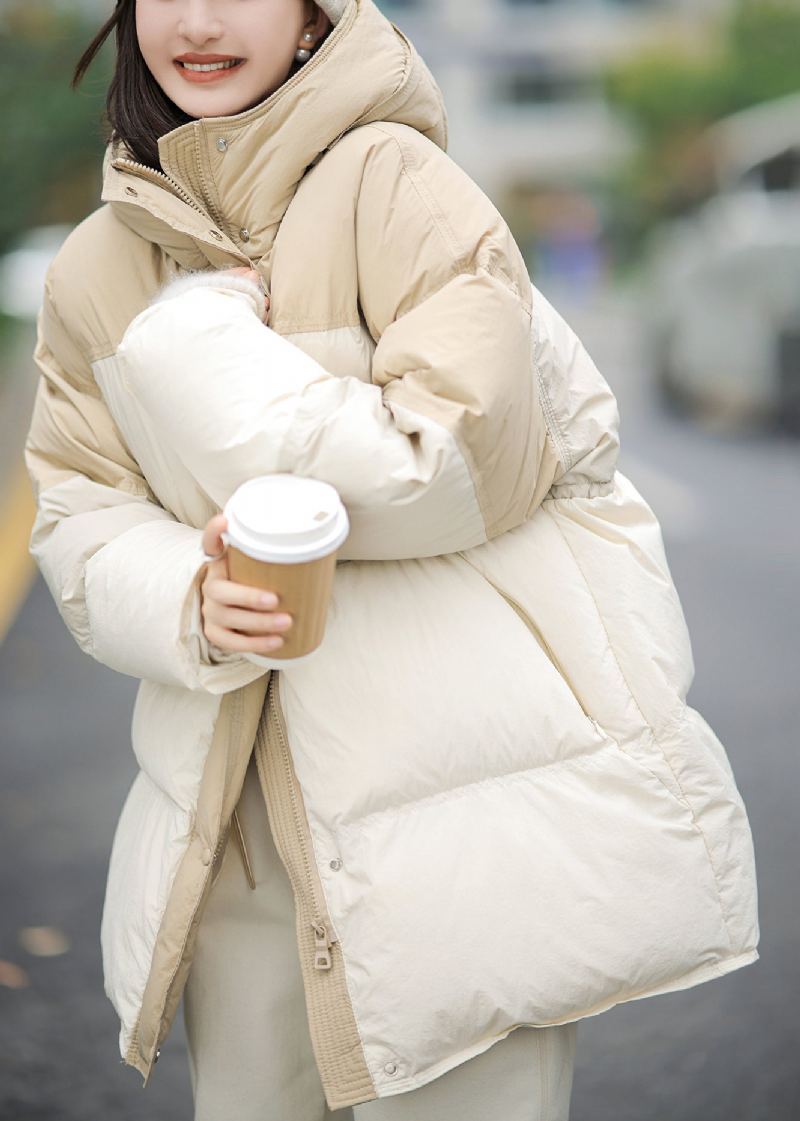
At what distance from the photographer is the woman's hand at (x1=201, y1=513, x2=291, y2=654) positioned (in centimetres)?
171

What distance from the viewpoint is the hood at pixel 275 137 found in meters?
1.92

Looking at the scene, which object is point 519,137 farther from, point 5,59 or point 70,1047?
point 70,1047

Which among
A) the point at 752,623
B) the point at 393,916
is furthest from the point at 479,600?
the point at 752,623

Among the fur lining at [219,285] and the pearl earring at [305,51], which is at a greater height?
the pearl earring at [305,51]

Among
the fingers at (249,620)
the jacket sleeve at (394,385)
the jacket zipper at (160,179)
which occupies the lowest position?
the fingers at (249,620)

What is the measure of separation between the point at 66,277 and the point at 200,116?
0.29 m

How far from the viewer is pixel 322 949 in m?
1.92

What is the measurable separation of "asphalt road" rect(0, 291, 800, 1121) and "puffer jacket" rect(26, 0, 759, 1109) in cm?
140

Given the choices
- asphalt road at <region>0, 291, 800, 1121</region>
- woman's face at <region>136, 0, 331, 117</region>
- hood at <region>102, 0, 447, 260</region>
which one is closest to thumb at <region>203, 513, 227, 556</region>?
hood at <region>102, 0, 447, 260</region>

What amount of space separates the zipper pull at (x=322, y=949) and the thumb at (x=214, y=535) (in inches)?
19.7

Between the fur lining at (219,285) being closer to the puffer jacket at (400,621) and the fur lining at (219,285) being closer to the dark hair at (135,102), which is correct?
the puffer jacket at (400,621)

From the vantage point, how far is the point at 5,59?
14195mm

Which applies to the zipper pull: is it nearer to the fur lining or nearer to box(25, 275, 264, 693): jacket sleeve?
box(25, 275, 264, 693): jacket sleeve

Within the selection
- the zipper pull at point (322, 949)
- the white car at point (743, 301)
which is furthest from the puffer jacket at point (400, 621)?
the white car at point (743, 301)
